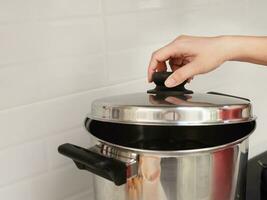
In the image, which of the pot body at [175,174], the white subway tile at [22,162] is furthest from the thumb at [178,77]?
the white subway tile at [22,162]

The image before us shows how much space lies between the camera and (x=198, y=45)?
578 mm

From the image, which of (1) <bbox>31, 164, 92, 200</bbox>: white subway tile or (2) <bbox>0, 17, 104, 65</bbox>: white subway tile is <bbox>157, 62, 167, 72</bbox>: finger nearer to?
(2) <bbox>0, 17, 104, 65</bbox>: white subway tile

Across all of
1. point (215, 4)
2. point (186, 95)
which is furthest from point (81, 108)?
point (215, 4)

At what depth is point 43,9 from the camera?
0.57 meters

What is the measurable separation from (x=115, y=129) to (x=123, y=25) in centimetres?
18

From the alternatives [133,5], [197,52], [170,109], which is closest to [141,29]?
[133,5]

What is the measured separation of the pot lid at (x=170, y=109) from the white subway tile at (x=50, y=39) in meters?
0.12

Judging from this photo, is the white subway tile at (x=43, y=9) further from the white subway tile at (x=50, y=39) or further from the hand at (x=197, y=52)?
the hand at (x=197, y=52)

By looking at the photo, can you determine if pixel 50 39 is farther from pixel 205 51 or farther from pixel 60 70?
pixel 205 51

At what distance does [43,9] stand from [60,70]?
3.6 inches

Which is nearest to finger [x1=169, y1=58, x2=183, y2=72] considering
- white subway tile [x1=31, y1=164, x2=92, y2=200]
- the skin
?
the skin

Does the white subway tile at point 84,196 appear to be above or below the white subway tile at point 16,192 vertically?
below

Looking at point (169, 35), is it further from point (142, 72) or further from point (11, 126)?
point (11, 126)

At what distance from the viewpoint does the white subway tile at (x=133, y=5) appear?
25.3 inches
